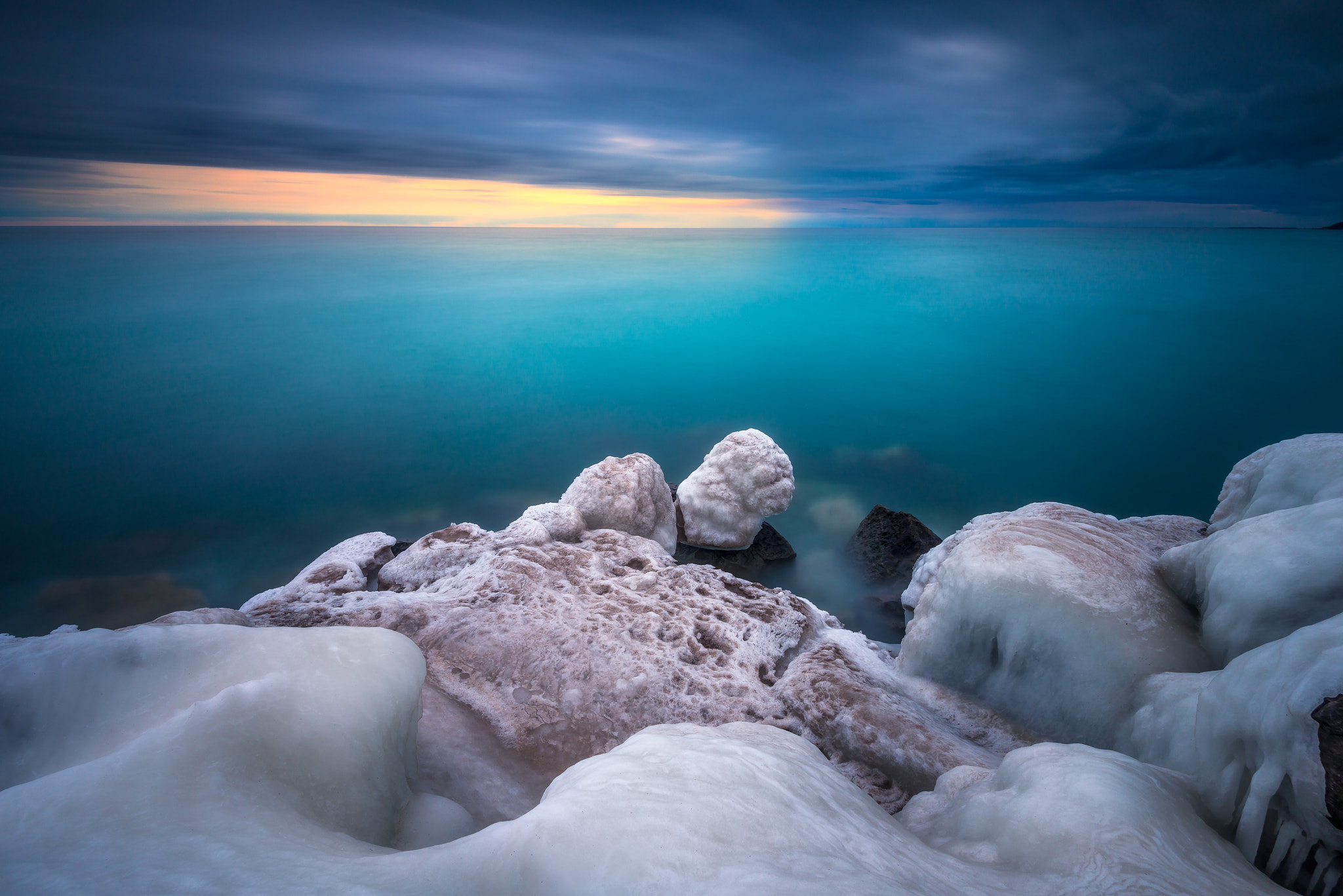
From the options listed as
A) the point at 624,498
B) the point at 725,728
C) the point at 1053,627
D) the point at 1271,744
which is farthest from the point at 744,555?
the point at 1271,744

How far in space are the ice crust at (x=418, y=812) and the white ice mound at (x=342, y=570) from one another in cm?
243

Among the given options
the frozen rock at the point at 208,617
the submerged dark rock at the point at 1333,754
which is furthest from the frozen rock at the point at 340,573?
the submerged dark rock at the point at 1333,754

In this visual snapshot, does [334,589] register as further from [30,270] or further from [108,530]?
[30,270]

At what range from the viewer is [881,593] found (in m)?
7.54

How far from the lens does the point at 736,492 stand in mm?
7875

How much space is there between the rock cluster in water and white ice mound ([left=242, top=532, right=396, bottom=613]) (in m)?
0.05

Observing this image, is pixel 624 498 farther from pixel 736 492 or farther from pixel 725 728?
pixel 725 728

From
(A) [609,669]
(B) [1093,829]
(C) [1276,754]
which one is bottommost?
(A) [609,669]

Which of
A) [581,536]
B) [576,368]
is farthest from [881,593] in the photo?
[576,368]

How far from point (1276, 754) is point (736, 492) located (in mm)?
5867

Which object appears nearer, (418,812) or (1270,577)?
(418,812)

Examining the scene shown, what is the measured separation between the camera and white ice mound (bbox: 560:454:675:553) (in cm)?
665

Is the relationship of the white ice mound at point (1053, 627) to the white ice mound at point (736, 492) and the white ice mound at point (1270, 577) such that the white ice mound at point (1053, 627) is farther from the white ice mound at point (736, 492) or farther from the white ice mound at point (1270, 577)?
the white ice mound at point (736, 492)

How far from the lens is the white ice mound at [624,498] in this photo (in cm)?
665
